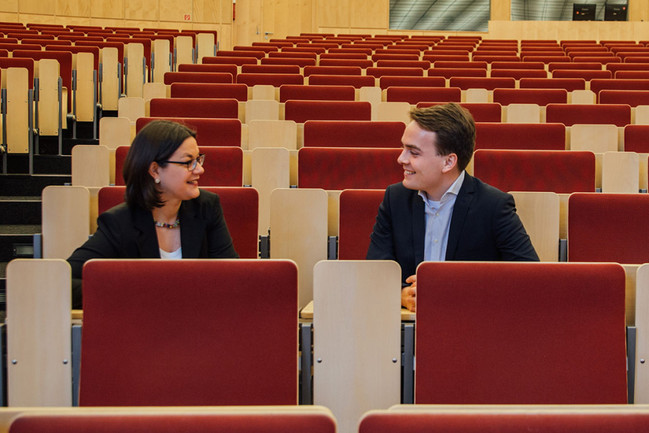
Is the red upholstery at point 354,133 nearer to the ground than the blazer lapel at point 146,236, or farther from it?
farther from it

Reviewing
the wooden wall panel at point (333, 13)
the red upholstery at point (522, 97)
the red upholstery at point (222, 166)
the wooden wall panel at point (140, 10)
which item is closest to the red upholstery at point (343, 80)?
the red upholstery at point (522, 97)

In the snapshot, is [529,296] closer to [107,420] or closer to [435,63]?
Answer: [107,420]

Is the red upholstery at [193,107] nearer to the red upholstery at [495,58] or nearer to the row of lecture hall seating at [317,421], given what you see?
the row of lecture hall seating at [317,421]

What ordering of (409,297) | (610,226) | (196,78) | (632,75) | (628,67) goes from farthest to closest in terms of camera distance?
(628,67)
(632,75)
(196,78)
(610,226)
(409,297)

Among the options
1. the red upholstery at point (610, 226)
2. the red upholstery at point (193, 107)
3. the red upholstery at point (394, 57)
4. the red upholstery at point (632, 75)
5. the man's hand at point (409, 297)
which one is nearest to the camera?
the man's hand at point (409, 297)

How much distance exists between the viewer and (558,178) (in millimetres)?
1467

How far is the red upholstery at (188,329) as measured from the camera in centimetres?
75

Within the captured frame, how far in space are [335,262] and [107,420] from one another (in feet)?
1.31

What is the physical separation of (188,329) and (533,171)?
877mm

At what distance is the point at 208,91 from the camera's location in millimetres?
2312

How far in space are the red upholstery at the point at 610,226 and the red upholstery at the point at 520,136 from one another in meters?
0.55

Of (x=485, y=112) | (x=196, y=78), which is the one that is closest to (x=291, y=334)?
(x=485, y=112)

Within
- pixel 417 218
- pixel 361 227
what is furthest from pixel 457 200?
pixel 361 227

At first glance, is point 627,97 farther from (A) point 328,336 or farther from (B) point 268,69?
(A) point 328,336
